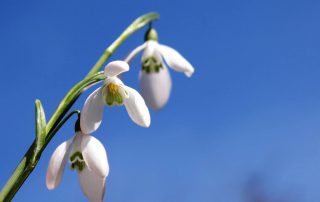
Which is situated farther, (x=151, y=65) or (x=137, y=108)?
(x=151, y=65)

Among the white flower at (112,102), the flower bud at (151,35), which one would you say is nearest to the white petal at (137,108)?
the white flower at (112,102)

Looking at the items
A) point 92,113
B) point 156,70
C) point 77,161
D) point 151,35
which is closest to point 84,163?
point 77,161

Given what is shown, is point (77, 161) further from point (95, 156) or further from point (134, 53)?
point (134, 53)

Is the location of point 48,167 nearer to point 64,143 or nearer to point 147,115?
point 64,143

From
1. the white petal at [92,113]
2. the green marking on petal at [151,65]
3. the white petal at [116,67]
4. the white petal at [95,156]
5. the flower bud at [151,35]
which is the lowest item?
the white petal at [95,156]

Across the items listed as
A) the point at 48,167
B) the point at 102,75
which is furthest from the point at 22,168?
the point at 102,75

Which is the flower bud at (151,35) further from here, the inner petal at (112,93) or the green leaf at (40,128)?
the green leaf at (40,128)
